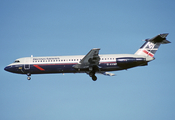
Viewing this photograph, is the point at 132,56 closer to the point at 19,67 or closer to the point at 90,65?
the point at 90,65

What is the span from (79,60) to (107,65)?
494cm

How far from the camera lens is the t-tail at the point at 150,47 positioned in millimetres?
→ 53562

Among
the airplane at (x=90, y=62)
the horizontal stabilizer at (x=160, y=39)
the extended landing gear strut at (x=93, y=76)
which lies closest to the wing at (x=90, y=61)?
the airplane at (x=90, y=62)

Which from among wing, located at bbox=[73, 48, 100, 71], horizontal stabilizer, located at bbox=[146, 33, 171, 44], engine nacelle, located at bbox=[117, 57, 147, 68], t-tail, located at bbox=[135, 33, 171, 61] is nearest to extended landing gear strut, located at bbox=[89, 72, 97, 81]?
wing, located at bbox=[73, 48, 100, 71]

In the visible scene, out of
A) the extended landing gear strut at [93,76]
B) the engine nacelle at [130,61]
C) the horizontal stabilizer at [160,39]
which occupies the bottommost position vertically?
the extended landing gear strut at [93,76]

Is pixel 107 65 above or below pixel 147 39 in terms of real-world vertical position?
below

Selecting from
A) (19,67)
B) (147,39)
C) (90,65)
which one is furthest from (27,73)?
(147,39)

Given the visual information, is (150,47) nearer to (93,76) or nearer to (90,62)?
(93,76)

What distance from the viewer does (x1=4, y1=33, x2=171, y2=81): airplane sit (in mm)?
52141

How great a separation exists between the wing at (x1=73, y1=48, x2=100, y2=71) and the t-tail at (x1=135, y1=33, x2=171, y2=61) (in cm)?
898

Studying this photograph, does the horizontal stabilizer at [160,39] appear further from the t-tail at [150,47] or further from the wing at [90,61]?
the wing at [90,61]

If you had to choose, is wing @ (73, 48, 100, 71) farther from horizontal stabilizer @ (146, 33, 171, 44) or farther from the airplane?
horizontal stabilizer @ (146, 33, 171, 44)

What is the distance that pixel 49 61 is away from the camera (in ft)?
177

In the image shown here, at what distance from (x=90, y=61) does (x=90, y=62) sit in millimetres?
252
